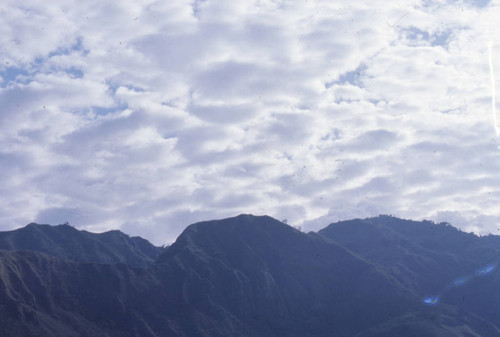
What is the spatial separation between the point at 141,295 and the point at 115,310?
45.8 ft

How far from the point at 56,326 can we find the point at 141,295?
37816 mm

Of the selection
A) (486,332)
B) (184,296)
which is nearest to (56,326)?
(184,296)

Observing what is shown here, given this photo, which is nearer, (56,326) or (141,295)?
(56,326)

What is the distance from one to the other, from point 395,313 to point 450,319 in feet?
54.2

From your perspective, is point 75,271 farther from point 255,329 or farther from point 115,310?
point 255,329

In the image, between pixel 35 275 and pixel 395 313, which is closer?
pixel 35 275

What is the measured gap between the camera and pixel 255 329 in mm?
189625

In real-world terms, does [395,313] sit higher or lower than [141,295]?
lower

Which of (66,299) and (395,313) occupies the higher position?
(66,299)

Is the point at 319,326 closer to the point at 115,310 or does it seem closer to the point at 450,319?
the point at 450,319

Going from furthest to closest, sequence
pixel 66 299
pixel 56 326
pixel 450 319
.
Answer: pixel 450 319 → pixel 66 299 → pixel 56 326

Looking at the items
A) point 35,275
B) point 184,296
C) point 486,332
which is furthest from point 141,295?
point 486,332

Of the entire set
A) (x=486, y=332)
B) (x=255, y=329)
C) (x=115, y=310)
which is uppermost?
(x=115, y=310)

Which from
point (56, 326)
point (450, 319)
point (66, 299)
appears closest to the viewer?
point (56, 326)
